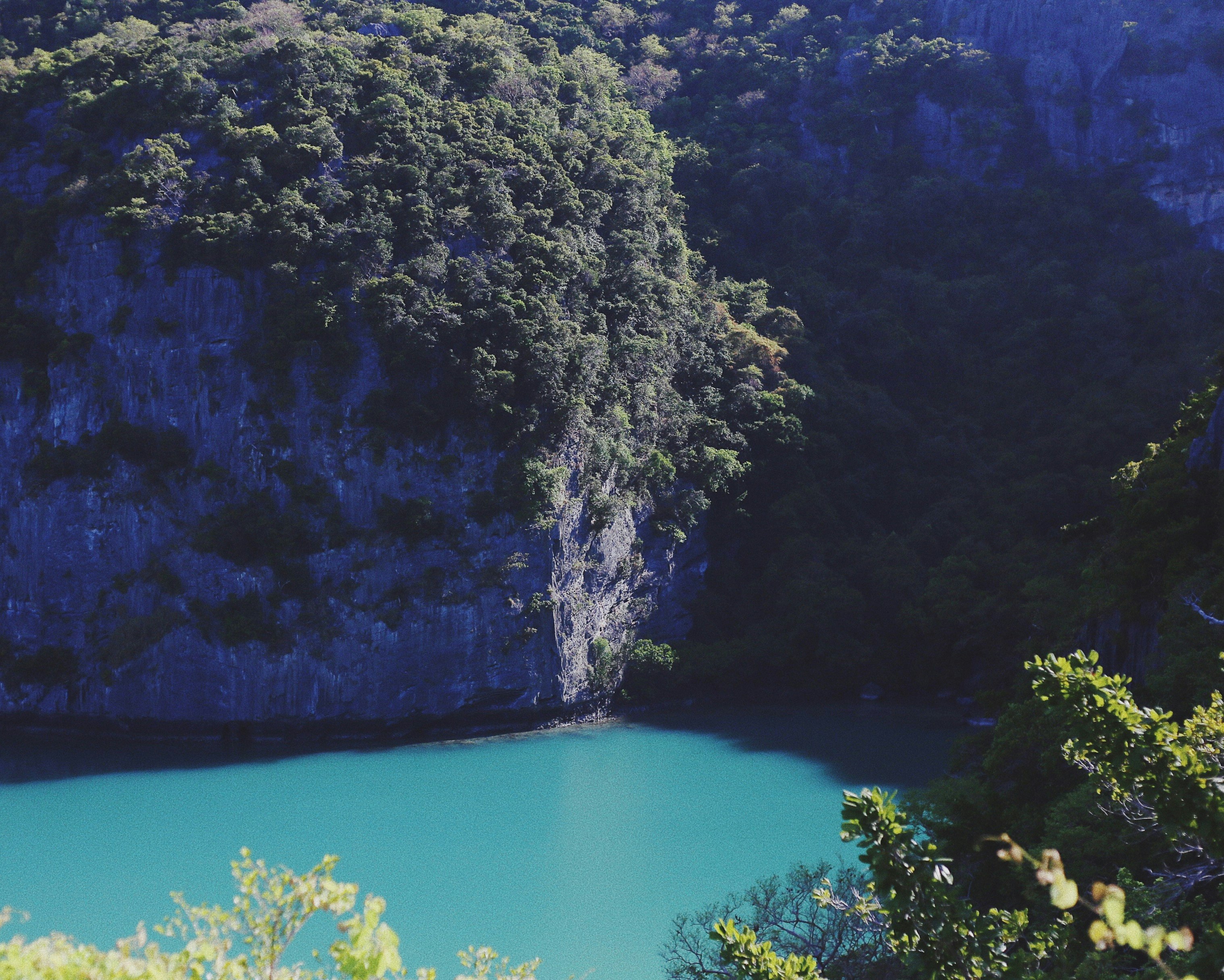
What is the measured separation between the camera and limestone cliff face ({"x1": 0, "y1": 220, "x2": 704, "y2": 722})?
26453 mm

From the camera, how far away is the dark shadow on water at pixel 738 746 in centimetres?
2369

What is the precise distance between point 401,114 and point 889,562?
19897 millimetres

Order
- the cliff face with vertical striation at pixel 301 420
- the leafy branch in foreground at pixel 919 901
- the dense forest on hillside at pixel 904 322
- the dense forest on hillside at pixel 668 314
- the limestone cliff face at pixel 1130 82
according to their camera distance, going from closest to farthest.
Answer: the leafy branch in foreground at pixel 919 901
the cliff face with vertical striation at pixel 301 420
the dense forest on hillside at pixel 668 314
the dense forest on hillside at pixel 904 322
the limestone cliff face at pixel 1130 82

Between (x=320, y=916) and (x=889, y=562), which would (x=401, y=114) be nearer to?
(x=889, y=562)

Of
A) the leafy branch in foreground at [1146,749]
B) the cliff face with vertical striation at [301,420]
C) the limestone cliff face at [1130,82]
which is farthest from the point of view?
the limestone cliff face at [1130,82]

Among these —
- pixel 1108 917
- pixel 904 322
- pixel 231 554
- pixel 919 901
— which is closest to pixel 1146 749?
pixel 919 901

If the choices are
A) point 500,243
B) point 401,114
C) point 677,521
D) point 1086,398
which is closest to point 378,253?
point 500,243

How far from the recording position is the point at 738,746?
2556cm

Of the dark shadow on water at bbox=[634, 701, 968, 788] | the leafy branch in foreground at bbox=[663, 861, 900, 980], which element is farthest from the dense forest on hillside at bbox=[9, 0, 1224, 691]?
the leafy branch in foreground at bbox=[663, 861, 900, 980]

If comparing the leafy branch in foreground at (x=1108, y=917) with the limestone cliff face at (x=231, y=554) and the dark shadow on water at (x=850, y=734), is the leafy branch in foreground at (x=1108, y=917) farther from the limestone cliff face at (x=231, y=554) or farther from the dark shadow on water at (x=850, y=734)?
the limestone cliff face at (x=231, y=554)

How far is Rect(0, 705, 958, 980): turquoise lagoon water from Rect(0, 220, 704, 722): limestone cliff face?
5.45ft

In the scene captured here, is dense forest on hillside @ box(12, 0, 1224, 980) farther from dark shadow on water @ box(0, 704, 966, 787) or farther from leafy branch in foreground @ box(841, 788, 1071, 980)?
leafy branch in foreground @ box(841, 788, 1071, 980)

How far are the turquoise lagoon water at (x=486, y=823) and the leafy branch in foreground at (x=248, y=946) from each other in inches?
434

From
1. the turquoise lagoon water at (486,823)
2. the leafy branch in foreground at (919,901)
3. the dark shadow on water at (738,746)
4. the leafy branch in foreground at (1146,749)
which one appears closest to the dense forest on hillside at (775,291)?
the dark shadow on water at (738,746)
